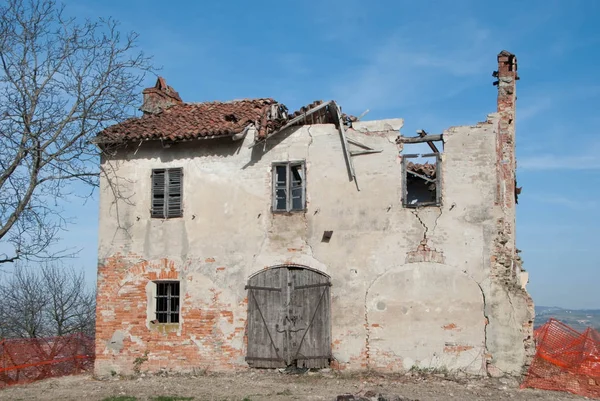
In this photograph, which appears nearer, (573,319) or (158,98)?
(158,98)

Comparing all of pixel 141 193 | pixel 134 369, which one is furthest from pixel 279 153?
pixel 134 369

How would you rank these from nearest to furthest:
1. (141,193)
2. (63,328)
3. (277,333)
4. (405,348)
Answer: (405,348)
(277,333)
(141,193)
(63,328)

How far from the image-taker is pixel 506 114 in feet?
51.0

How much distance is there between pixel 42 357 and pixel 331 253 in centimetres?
768

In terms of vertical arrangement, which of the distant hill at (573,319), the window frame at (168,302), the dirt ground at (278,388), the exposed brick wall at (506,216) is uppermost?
the exposed brick wall at (506,216)

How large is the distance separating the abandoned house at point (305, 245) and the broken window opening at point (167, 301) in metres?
0.05

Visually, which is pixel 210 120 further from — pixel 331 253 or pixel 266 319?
pixel 266 319

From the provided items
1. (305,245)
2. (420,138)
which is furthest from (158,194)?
(420,138)

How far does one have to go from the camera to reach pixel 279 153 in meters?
16.1

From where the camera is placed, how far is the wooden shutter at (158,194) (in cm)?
1666

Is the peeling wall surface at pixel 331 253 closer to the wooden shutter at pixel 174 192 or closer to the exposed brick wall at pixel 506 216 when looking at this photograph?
the exposed brick wall at pixel 506 216

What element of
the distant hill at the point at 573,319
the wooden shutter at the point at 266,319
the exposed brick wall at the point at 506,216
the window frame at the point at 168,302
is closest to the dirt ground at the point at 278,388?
the wooden shutter at the point at 266,319

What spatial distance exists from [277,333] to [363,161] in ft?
14.4

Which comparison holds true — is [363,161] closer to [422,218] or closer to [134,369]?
[422,218]
